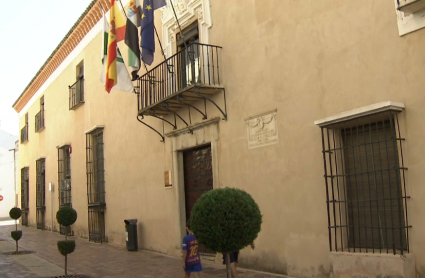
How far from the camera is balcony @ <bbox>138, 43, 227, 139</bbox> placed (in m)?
9.75

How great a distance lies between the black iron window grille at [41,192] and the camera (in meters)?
23.6

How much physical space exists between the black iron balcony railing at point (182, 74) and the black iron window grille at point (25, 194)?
1767 cm

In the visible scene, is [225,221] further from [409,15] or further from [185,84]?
[185,84]

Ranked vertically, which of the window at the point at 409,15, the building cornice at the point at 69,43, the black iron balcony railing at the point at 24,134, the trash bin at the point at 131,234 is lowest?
the trash bin at the point at 131,234

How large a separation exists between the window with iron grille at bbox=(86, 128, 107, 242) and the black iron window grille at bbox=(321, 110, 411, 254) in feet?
32.5

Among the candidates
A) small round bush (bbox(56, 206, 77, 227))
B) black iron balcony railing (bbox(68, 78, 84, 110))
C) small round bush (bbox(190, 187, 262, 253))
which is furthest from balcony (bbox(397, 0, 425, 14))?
black iron balcony railing (bbox(68, 78, 84, 110))

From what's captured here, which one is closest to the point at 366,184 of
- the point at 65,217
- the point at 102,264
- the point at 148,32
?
the point at 148,32

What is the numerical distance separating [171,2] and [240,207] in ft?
22.5

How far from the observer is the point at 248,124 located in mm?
9086

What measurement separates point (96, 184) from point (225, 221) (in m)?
11.9

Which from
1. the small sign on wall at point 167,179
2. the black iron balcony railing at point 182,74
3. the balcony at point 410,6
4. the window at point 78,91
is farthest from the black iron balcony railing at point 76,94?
the balcony at point 410,6

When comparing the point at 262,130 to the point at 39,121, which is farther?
the point at 39,121

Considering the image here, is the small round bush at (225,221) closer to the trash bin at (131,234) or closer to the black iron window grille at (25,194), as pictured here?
the trash bin at (131,234)

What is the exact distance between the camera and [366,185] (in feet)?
23.3
